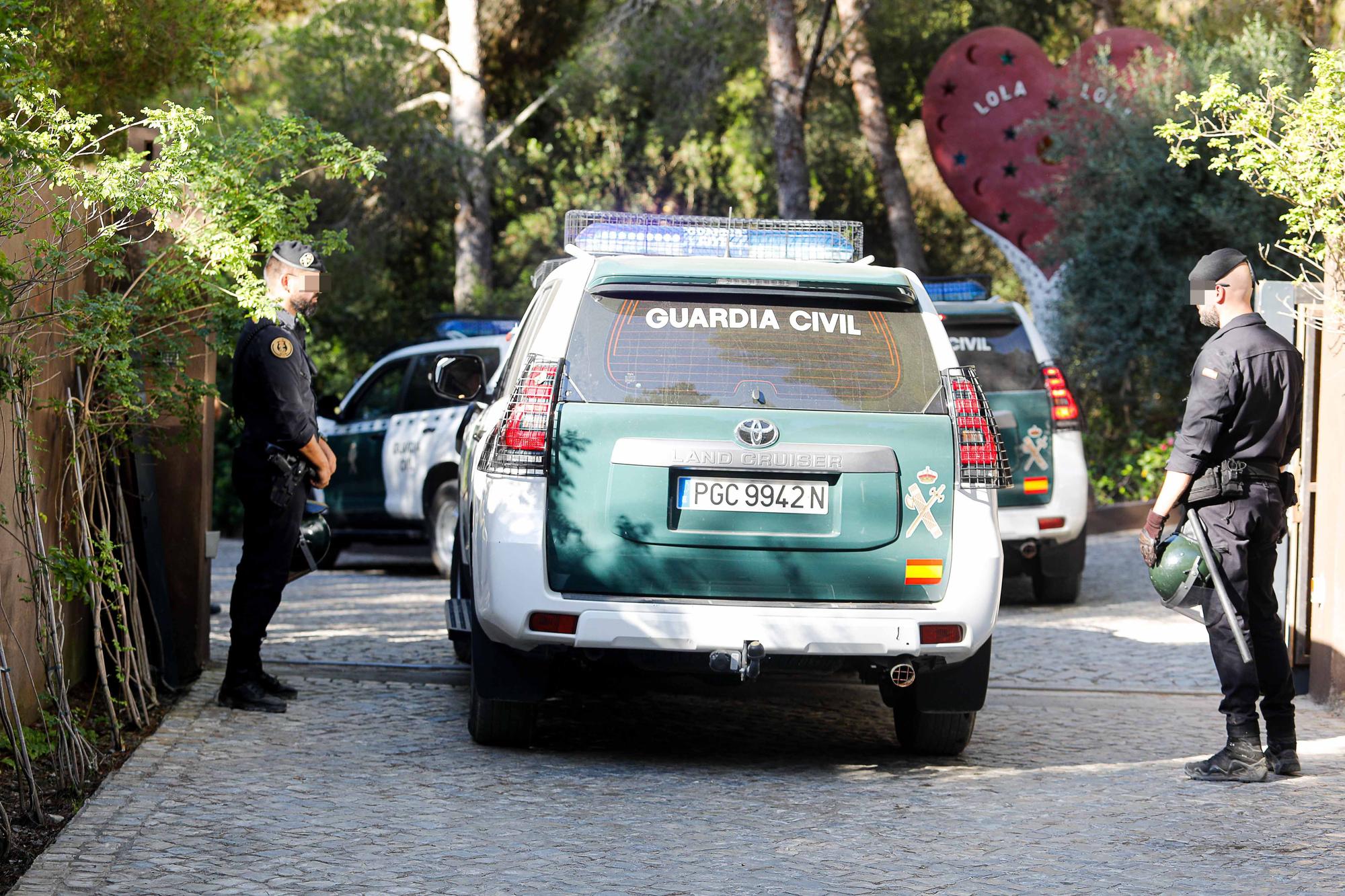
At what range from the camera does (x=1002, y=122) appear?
20.9m

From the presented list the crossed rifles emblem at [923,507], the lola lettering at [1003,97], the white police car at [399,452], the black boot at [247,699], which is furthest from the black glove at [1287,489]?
the lola lettering at [1003,97]

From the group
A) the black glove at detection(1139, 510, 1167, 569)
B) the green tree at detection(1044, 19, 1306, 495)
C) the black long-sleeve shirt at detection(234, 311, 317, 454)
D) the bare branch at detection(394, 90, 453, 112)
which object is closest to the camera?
the black glove at detection(1139, 510, 1167, 569)

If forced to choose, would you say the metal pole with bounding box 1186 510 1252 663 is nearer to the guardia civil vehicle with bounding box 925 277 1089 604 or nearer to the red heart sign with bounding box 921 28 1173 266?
the guardia civil vehicle with bounding box 925 277 1089 604

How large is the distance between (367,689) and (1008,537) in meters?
4.67

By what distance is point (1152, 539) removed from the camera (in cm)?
612

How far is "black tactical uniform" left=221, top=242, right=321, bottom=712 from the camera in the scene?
22.6 ft

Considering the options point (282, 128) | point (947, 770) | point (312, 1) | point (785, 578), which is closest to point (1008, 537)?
point (947, 770)

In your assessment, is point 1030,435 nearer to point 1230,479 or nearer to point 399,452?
point 1230,479

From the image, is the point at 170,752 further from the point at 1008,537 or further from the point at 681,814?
the point at 1008,537

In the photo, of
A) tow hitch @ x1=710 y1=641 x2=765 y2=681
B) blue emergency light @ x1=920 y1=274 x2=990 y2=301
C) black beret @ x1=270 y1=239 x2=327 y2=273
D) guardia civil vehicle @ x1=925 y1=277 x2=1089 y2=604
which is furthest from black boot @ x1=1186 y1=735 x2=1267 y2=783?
blue emergency light @ x1=920 y1=274 x2=990 y2=301

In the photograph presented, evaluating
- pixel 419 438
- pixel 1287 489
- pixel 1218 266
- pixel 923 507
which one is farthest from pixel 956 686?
pixel 419 438

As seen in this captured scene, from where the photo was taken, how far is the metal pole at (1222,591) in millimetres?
5977

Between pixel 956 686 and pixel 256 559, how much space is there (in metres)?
2.99

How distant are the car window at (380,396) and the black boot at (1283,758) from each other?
26.9 feet
